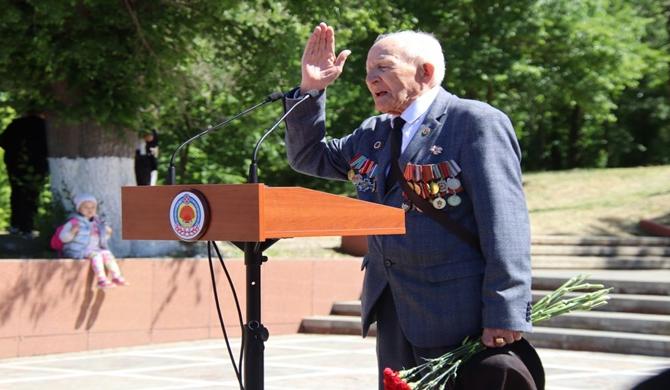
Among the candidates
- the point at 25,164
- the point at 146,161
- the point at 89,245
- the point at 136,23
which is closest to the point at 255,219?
the point at 89,245

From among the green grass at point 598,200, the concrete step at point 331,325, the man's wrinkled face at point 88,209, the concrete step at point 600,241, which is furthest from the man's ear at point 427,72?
the green grass at point 598,200

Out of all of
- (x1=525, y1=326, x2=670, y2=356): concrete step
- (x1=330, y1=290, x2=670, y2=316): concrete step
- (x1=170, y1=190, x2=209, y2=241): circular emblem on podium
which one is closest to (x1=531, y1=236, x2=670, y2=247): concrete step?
(x1=330, y1=290, x2=670, y2=316): concrete step

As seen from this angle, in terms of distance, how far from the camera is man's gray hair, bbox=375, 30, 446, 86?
381 centimetres

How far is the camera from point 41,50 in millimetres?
10609

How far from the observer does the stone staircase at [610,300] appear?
1066cm

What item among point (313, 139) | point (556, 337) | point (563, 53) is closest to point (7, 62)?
point (556, 337)

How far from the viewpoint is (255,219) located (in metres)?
3.25

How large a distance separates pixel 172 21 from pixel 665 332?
5.60 m

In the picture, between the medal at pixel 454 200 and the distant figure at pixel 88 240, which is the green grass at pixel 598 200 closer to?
the distant figure at pixel 88 240

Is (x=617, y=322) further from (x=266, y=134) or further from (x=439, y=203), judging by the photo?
(x=266, y=134)

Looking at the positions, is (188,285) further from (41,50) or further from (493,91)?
(493,91)

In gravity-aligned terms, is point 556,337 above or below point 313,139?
below

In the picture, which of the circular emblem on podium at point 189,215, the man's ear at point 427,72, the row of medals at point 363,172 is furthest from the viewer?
the row of medals at point 363,172

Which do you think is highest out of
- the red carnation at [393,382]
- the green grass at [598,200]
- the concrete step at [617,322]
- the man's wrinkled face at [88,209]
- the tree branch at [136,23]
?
the tree branch at [136,23]
